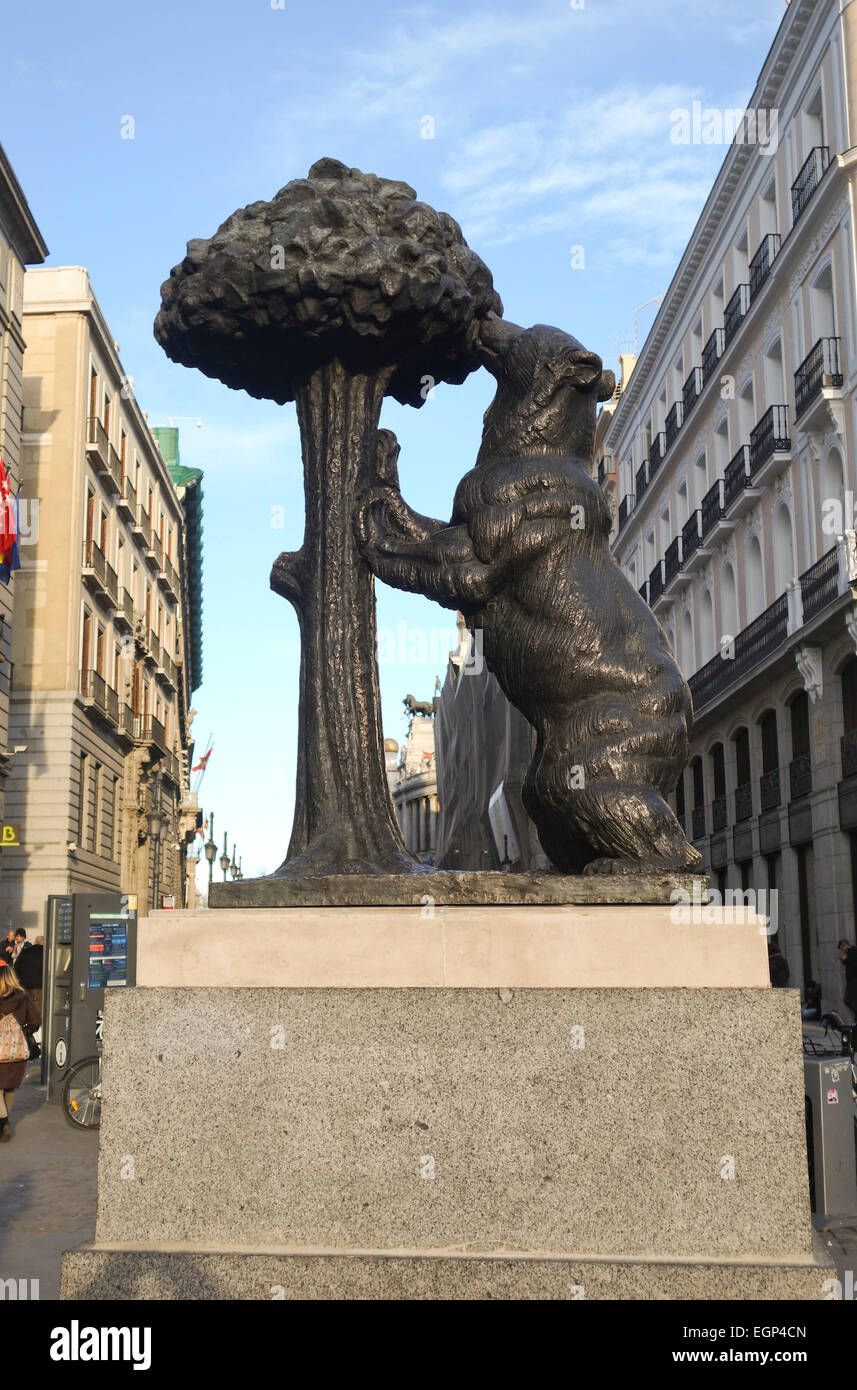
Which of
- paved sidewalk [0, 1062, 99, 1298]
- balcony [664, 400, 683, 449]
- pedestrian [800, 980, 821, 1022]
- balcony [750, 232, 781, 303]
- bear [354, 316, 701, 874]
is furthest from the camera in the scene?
balcony [664, 400, 683, 449]

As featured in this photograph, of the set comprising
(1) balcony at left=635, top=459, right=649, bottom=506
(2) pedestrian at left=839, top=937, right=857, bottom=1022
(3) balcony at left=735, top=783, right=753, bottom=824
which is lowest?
(2) pedestrian at left=839, top=937, right=857, bottom=1022

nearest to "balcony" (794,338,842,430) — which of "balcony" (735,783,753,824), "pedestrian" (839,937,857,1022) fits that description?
"balcony" (735,783,753,824)

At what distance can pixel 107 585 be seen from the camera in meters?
34.7

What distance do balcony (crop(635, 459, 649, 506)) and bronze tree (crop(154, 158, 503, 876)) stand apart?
39.6 m

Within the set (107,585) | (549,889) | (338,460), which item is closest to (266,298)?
(338,460)

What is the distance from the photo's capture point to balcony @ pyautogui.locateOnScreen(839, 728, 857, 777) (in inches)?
955

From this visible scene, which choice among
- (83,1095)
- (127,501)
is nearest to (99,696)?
(127,501)

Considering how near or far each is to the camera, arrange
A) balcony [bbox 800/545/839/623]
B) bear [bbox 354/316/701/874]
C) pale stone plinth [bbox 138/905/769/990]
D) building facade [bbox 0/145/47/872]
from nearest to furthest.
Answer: pale stone plinth [bbox 138/905/769/990] < bear [bbox 354/316/701/874] < building facade [bbox 0/145/47/872] < balcony [bbox 800/545/839/623]

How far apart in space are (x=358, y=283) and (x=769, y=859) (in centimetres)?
2791

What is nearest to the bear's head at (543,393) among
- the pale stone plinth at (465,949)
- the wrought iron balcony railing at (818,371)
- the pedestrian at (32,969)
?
the pale stone plinth at (465,949)

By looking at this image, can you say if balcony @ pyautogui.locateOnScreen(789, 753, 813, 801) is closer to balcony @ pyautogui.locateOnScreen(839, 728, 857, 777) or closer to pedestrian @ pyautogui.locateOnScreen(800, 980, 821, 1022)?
balcony @ pyautogui.locateOnScreen(839, 728, 857, 777)

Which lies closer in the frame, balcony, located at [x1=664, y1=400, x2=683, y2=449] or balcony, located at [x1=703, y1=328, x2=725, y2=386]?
balcony, located at [x1=703, y1=328, x2=725, y2=386]

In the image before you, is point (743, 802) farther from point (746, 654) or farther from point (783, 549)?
point (783, 549)

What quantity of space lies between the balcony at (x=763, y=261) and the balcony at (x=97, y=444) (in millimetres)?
16295
